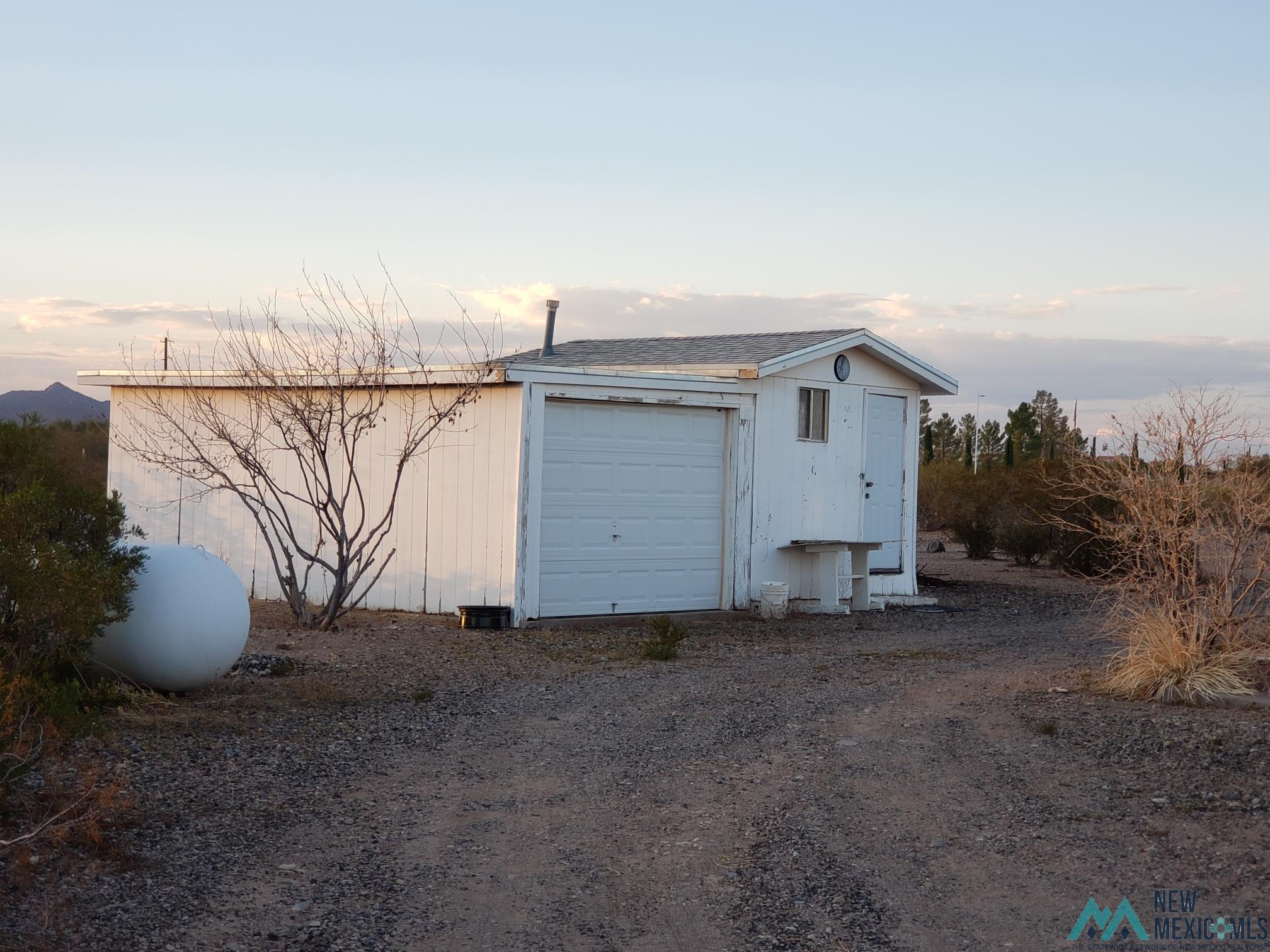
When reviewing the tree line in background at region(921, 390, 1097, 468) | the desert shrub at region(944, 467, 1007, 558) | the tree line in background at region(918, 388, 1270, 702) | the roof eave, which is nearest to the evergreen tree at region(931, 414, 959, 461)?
the tree line in background at region(921, 390, 1097, 468)

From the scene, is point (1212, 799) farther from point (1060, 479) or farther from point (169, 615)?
point (1060, 479)

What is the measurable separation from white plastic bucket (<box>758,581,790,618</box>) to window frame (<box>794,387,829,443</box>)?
199 centimetres

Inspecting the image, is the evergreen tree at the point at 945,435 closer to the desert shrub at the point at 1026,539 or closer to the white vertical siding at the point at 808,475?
the desert shrub at the point at 1026,539

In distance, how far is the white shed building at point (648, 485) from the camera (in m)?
12.6

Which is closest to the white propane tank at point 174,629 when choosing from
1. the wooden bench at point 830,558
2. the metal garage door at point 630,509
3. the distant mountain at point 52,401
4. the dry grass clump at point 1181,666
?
the metal garage door at point 630,509

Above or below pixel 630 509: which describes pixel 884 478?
above

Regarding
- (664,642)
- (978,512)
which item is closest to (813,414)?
(664,642)

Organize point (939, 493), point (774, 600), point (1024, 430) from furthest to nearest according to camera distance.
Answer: point (1024, 430) < point (939, 493) < point (774, 600)

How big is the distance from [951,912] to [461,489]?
897cm

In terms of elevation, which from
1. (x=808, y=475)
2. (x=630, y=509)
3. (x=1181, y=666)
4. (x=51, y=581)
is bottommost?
(x=1181, y=666)

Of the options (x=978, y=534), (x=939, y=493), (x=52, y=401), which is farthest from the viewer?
(x=52, y=401)

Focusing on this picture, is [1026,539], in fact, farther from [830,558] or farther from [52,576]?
[52,576]

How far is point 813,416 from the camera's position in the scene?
50.0 ft

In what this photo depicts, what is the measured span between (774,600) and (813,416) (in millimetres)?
2564
